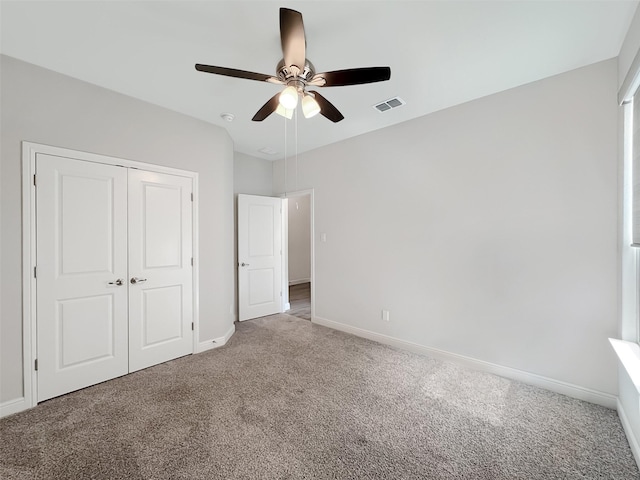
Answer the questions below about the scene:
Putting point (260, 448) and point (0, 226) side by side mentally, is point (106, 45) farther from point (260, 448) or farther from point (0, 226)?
point (260, 448)

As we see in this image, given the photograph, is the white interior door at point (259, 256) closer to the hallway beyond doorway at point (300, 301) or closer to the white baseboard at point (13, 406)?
the hallway beyond doorway at point (300, 301)

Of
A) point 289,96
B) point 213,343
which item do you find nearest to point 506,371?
point 289,96

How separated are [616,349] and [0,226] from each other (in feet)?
14.7

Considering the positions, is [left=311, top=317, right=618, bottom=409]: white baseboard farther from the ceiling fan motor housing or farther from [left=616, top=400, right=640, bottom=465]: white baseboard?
the ceiling fan motor housing

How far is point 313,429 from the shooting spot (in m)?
1.84

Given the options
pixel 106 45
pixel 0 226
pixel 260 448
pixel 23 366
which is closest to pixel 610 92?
pixel 260 448

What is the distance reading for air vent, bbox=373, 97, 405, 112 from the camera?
2676 millimetres

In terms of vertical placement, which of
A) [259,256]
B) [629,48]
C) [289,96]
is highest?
[629,48]

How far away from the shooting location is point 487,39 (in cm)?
185

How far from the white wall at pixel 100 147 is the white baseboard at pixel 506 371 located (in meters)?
2.12

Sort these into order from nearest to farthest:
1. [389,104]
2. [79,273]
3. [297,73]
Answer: [297,73] → [79,273] → [389,104]

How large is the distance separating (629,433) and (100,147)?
15.3ft

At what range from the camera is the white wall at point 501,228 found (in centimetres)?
210

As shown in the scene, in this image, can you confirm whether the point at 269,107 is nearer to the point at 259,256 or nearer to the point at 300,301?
the point at 259,256
